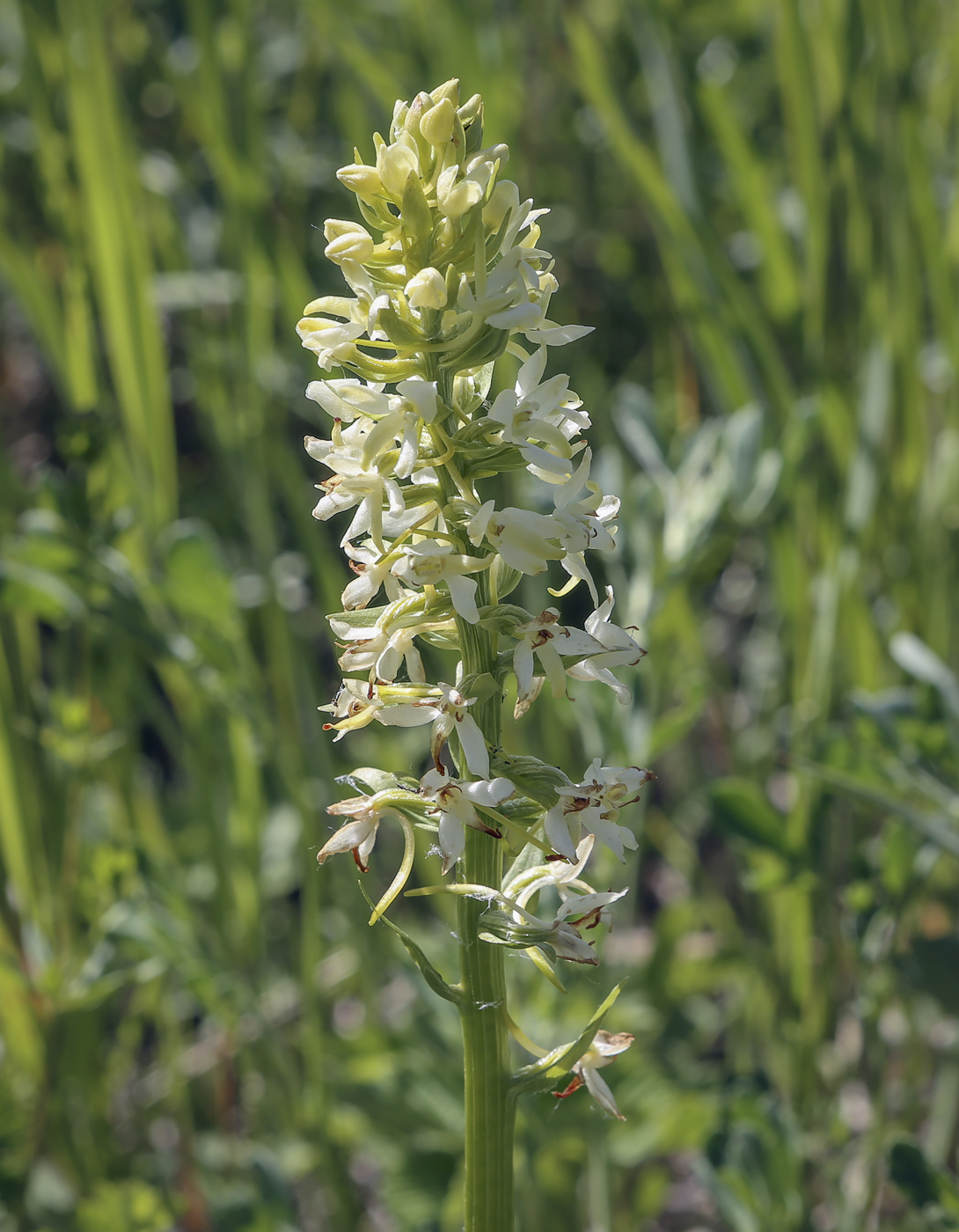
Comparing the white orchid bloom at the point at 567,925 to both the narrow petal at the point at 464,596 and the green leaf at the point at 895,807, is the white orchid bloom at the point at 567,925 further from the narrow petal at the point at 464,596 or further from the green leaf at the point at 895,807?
the green leaf at the point at 895,807

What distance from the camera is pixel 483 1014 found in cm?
68

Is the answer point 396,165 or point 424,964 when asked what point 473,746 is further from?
point 396,165

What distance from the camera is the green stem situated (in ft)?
2.16

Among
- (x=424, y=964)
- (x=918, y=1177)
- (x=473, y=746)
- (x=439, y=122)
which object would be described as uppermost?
(x=439, y=122)

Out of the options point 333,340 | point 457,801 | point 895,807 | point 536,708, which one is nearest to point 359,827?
point 457,801

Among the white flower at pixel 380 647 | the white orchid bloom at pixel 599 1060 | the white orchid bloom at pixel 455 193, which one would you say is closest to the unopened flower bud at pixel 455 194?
the white orchid bloom at pixel 455 193

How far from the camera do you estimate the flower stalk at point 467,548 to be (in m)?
0.62

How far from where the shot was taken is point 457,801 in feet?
2.03

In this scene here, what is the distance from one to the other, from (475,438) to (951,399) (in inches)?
40.6

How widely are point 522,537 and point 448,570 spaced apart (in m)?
0.04

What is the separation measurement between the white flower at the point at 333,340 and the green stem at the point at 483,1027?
0.05 metres

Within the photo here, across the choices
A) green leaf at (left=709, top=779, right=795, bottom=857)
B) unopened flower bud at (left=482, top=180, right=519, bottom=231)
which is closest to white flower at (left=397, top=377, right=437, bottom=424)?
unopened flower bud at (left=482, top=180, right=519, bottom=231)

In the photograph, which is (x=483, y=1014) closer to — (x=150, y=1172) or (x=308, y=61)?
(x=150, y=1172)

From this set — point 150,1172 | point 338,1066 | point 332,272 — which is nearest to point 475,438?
point 338,1066
